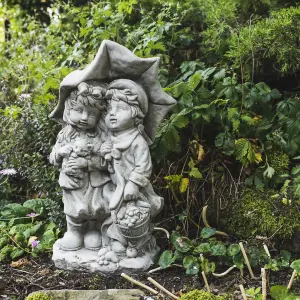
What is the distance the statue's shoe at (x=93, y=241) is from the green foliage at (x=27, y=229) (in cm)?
42

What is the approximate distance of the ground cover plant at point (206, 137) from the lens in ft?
12.8

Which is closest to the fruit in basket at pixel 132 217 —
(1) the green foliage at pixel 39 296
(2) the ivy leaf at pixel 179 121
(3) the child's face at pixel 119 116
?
(3) the child's face at pixel 119 116

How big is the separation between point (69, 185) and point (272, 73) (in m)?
2.33

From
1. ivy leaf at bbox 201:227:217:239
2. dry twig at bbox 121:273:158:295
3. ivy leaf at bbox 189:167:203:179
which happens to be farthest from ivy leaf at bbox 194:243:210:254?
ivy leaf at bbox 189:167:203:179

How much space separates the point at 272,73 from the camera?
491 cm

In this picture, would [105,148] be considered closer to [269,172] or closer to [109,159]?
[109,159]

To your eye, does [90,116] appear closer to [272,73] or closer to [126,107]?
[126,107]

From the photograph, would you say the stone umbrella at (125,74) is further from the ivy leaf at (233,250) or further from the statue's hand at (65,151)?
the ivy leaf at (233,250)

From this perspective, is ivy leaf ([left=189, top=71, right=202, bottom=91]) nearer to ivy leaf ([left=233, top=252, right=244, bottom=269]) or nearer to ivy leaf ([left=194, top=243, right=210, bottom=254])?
ivy leaf ([left=194, top=243, right=210, bottom=254])

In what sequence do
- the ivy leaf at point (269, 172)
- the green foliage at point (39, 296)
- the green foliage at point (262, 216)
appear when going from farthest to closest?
the ivy leaf at point (269, 172) → the green foliage at point (262, 216) → the green foliage at point (39, 296)

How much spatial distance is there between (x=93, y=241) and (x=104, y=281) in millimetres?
319

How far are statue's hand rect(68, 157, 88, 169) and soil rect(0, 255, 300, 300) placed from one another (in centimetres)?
71

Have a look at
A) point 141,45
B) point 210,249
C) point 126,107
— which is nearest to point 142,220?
point 210,249

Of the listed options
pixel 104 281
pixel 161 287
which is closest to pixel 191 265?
pixel 161 287
